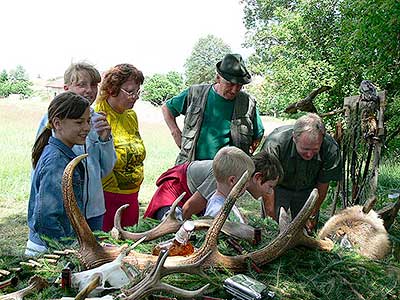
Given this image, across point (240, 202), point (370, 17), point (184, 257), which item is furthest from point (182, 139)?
point (240, 202)

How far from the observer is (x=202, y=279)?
201cm

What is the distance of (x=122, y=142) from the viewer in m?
3.91

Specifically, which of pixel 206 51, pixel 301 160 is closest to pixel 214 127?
pixel 301 160

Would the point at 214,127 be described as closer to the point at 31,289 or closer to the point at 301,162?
the point at 301,162

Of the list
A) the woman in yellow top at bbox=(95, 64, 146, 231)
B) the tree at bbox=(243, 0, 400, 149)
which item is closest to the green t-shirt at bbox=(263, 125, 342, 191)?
the woman in yellow top at bbox=(95, 64, 146, 231)

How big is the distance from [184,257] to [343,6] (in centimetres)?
776

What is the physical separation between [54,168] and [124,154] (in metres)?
1.16

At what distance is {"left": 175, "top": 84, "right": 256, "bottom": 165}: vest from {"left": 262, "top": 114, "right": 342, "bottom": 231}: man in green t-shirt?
303mm

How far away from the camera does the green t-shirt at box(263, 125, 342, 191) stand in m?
4.27

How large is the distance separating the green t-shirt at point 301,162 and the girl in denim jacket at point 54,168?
1799 mm

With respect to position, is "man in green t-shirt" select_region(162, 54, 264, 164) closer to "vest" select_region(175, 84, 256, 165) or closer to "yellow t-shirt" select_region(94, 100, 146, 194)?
"vest" select_region(175, 84, 256, 165)

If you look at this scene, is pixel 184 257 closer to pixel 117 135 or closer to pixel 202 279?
pixel 202 279

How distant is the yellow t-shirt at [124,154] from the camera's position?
385 centimetres

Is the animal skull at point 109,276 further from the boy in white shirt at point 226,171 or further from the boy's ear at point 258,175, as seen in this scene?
the boy's ear at point 258,175
